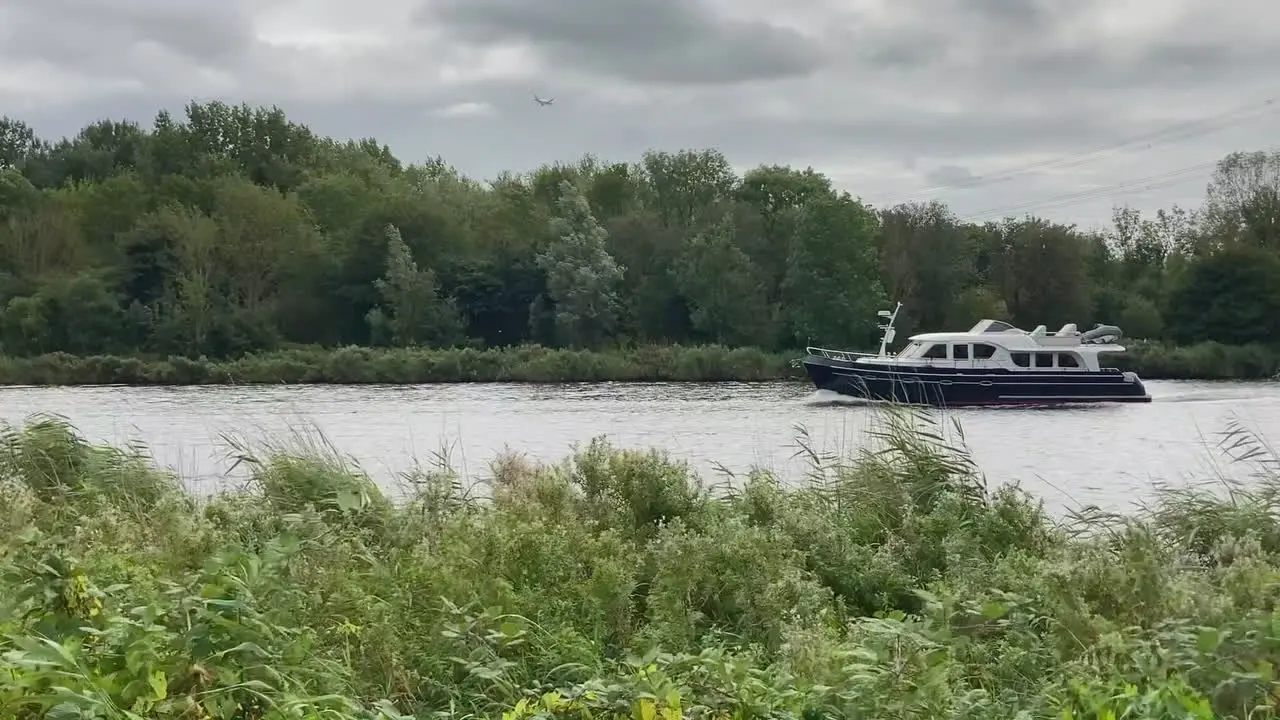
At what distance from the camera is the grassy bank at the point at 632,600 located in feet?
12.6

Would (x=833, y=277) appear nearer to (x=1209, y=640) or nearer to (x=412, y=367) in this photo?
(x=412, y=367)

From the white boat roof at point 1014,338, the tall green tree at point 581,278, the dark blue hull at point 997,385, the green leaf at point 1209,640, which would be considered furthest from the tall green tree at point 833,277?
the green leaf at point 1209,640

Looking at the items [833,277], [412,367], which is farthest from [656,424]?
[833,277]

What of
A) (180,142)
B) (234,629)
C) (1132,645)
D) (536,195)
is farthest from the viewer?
(180,142)

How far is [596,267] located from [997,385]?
24.2 metres

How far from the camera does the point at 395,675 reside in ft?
17.3

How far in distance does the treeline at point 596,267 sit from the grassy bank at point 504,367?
8.25ft

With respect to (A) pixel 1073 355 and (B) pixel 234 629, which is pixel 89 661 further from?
(A) pixel 1073 355

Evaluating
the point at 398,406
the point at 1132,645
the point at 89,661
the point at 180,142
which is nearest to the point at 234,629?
the point at 89,661

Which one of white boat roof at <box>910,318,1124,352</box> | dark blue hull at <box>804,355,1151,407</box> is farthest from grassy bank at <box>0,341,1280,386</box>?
dark blue hull at <box>804,355,1151,407</box>

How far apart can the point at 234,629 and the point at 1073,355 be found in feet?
116

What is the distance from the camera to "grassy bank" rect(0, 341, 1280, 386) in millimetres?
48906

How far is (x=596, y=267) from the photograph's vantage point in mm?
55438

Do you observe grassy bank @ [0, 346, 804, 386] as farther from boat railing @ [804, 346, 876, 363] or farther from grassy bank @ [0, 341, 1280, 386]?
boat railing @ [804, 346, 876, 363]
